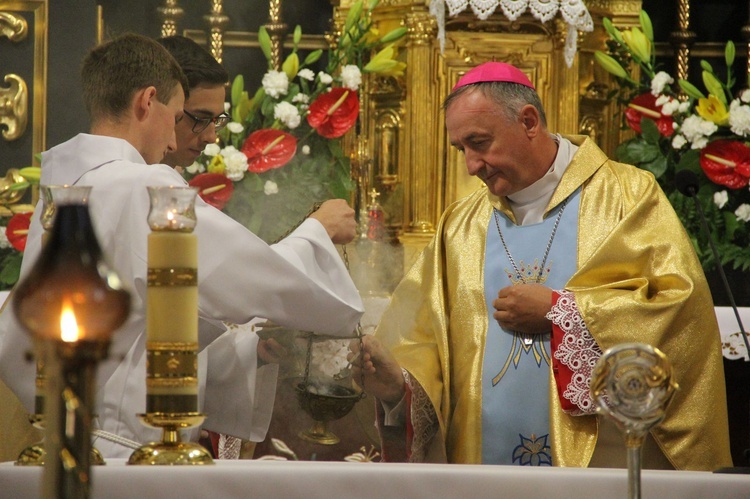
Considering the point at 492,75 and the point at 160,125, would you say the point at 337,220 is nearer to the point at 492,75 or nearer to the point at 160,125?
the point at 160,125

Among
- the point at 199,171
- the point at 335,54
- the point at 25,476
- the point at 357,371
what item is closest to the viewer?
the point at 25,476

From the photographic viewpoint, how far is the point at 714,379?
349 centimetres

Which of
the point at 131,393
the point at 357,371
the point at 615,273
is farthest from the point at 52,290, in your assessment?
the point at 615,273

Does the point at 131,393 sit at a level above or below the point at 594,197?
below

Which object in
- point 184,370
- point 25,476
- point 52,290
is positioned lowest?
point 25,476

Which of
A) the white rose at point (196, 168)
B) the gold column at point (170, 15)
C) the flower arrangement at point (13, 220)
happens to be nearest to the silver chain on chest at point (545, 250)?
the white rose at point (196, 168)

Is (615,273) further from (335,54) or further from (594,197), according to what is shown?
(335,54)

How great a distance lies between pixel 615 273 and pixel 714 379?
466mm

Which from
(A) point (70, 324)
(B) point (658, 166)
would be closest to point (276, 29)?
(B) point (658, 166)

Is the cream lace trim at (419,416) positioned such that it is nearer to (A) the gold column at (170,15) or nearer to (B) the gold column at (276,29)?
(B) the gold column at (276,29)

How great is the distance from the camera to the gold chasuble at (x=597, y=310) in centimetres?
344

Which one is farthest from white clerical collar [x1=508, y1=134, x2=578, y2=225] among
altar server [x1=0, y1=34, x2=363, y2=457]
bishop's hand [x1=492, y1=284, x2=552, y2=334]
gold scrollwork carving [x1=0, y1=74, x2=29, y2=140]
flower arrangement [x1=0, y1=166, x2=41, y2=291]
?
gold scrollwork carving [x1=0, y1=74, x2=29, y2=140]

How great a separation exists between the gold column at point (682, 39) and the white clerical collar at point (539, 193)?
254 cm

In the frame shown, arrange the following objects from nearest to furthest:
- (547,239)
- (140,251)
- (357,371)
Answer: (140,251)
(357,371)
(547,239)
